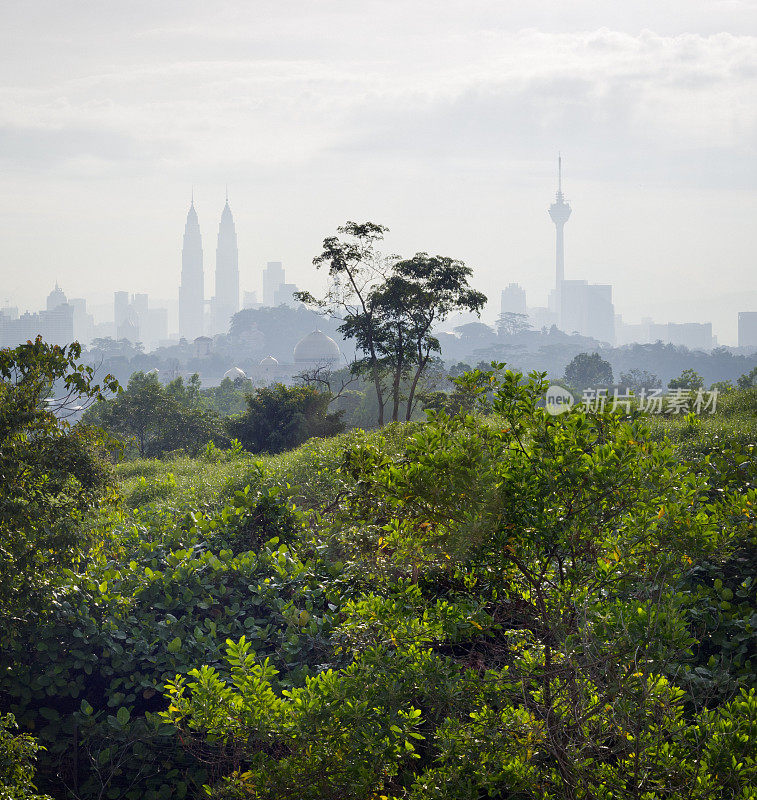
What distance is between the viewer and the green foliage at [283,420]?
2112 centimetres

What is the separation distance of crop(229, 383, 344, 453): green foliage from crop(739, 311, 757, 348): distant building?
16318cm

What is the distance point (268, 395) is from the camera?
2167cm

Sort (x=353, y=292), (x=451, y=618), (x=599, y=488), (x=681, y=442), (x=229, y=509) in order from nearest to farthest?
(x=599, y=488) → (x=451, y=618) → (x=229, y=509) → (x=681, y=442) → (x=353, y=292)

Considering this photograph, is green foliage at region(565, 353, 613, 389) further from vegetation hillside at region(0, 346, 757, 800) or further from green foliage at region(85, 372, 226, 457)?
vegetation hillside at region(0, 346, 757, 800)

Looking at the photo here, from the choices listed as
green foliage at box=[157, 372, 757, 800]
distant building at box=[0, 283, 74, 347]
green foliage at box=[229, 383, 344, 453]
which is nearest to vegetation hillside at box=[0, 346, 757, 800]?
green foliage at box=[157, 372, 757, 800]

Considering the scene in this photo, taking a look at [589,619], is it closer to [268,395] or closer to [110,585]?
[110,585]

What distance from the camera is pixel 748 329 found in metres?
163

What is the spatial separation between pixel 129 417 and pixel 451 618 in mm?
25901

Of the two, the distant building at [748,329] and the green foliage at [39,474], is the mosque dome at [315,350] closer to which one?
the green foliage at [39,474]

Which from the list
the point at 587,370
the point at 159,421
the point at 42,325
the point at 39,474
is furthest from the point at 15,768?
the point at 42,325

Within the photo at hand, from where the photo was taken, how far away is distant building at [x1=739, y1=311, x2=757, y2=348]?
531 feet

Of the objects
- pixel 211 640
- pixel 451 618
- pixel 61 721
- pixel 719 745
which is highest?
pixel 451 618

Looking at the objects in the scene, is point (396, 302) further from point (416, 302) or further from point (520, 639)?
point (520, 639)

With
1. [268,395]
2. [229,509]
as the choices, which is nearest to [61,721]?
[229,509]
